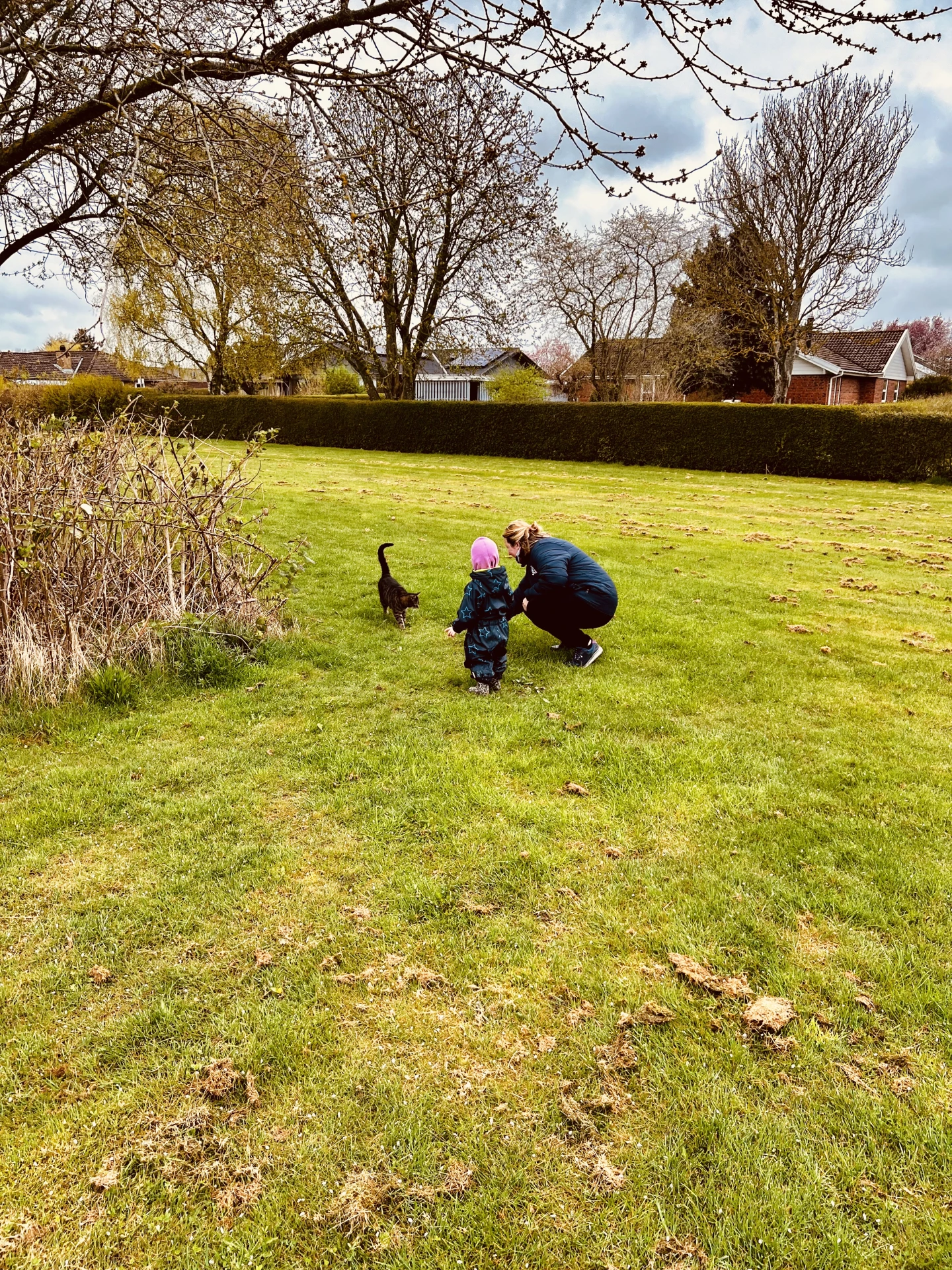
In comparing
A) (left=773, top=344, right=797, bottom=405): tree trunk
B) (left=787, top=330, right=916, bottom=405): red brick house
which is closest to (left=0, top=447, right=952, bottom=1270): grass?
(left=773, top=344, right=797, bottom=405): tree trunk

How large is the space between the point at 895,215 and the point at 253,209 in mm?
29966

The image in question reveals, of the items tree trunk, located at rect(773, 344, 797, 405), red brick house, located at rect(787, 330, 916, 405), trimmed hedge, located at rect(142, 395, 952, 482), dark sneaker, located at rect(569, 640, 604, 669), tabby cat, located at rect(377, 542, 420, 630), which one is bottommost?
dark sneaker, located at rect(569, 640, 604, 669)

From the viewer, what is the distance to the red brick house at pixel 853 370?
1570 inches

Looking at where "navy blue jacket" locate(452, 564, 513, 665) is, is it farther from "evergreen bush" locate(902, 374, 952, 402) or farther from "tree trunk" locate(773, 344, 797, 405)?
"evergreen bush" locate(902, 374, 952, 402)

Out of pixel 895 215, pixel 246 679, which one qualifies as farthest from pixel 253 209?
pixel 895 215

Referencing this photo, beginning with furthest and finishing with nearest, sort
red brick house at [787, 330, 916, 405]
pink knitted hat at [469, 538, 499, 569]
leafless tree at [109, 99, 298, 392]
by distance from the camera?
red brick house at [787, 330, 916, 405], pink knitted hat at [469, 538, 499, 569], leafless tree at [109, 99, 298, 392]

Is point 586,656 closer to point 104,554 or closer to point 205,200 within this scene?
point 104,554

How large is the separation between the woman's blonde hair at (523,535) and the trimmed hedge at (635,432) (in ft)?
44.0

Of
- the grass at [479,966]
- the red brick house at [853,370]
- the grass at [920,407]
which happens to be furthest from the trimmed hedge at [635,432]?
the red brick house at [853,370]

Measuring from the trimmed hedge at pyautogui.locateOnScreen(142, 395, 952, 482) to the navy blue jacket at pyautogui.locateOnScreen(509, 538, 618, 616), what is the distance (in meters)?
13.6

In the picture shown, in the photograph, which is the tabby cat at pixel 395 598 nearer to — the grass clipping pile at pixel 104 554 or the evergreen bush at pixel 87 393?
the grass clipping pile at pixel 104 554

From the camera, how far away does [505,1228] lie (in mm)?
1877

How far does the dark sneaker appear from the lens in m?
5.96

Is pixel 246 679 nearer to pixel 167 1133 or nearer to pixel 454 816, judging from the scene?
pixel 454 816
